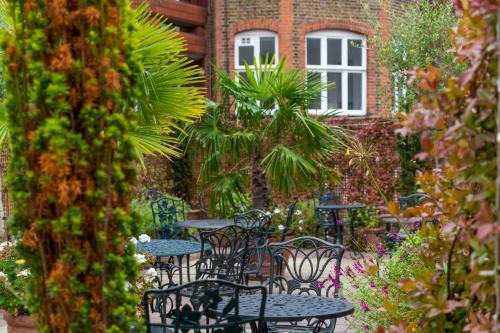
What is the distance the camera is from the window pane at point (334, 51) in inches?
693

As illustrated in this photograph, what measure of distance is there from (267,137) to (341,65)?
27.1 ft

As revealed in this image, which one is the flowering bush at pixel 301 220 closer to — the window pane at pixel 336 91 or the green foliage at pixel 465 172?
the window pane at pixel 336 91

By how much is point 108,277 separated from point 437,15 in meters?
12.5

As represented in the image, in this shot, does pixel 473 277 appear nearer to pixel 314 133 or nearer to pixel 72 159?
pixel 72 159

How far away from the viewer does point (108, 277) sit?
99.8 inches

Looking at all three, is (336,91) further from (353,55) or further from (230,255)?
(230,255)

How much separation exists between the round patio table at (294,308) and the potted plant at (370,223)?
8.20m

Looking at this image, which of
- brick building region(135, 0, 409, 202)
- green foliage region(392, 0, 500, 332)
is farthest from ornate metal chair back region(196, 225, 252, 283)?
brick building region(135, 0, 409, 202)

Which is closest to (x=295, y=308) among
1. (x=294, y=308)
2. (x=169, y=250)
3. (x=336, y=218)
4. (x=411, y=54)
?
(x=294, y=308)

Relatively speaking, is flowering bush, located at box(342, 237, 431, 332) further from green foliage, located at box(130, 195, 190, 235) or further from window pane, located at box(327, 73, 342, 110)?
window pane, located at box(327, 73, 342, 110)

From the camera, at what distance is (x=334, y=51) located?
1773 cm

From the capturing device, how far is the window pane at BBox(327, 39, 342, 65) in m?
17.6

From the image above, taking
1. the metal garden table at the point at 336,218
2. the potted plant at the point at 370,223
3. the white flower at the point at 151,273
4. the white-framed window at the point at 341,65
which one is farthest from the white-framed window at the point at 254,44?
the white flower at the point at 151,273

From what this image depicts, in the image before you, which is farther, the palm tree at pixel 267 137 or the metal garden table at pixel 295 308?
the palm tree at pixel 267 137
